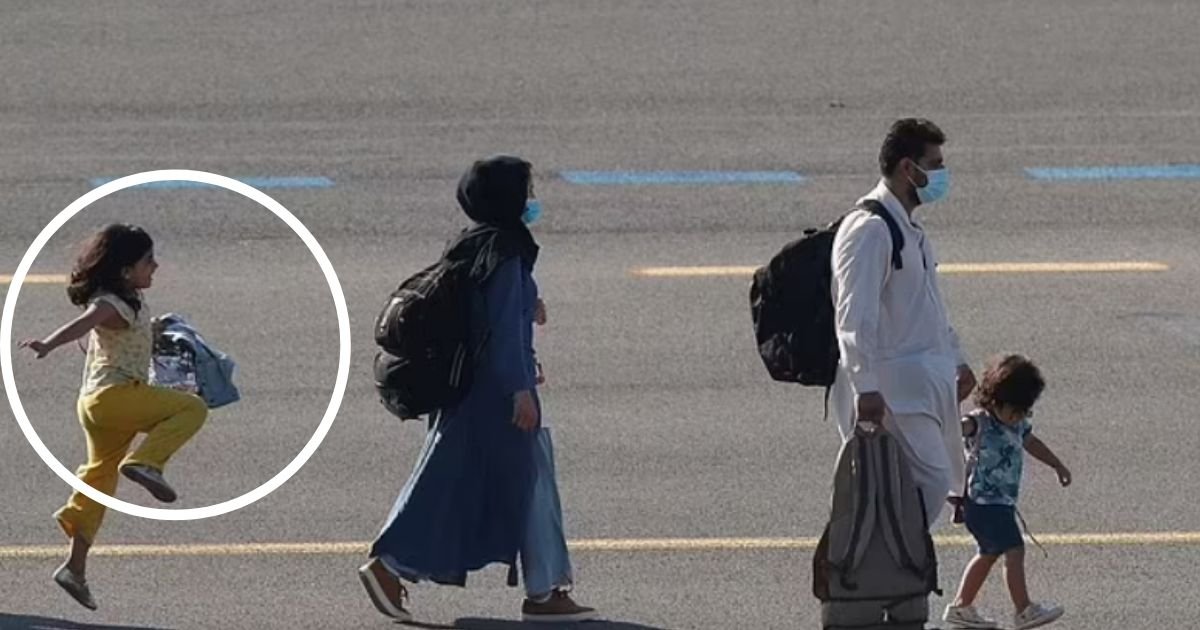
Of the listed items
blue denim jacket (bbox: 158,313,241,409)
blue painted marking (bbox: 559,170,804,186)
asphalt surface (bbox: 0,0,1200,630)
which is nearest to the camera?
blue denim jacket (bbox: 158,313,241,409)

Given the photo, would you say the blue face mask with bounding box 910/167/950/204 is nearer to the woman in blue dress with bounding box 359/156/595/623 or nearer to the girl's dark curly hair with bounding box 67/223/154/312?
the woman in blue dress with bounding box 359/156/595/623

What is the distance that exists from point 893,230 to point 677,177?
798 centimetres

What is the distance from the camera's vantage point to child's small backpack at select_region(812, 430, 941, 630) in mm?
8836

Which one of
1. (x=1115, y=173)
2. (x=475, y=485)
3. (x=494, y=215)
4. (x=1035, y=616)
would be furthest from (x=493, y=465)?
(x=1115, y=173)

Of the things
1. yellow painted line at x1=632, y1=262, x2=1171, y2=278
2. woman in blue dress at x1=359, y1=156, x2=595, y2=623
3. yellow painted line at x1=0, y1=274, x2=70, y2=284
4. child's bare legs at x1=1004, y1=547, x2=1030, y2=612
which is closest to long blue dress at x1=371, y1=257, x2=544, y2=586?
woman in blue dress at x1=359, y1=156, x2=595, y2=623

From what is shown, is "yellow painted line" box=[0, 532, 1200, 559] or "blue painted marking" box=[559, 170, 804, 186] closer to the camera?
"yellow painted line" box=[0, 532, 1200, 559]

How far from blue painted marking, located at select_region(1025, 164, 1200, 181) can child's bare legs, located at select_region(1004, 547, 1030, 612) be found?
7773 millimetres

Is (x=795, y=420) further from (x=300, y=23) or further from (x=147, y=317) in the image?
(x=300, y=23)

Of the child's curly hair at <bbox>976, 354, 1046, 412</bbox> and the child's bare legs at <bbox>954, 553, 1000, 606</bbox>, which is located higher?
the child's curly hair at <bbox>976, 354, 1046, 412</bbox>

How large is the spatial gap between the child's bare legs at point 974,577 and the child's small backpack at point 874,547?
52cm

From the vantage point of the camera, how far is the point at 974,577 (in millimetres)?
9484

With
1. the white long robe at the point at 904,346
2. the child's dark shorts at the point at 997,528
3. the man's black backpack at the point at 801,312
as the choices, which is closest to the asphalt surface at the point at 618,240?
the child's dark shorts at the point at 997,528

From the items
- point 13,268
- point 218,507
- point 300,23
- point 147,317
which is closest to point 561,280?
point 13,268
